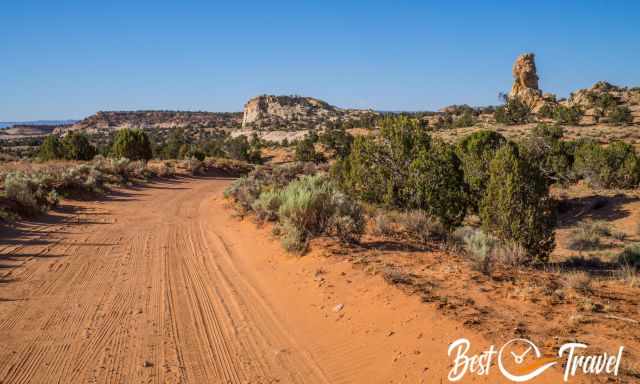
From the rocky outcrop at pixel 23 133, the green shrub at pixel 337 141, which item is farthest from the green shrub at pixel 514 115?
the rocky outcrop at pixel 23 133

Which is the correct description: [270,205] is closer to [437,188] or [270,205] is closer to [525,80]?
[437,188]

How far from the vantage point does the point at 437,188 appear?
13.0m

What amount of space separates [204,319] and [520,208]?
8290 millimetres

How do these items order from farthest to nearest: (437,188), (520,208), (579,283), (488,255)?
1. (437,188)
2. (520,208)
3. (488,255)
4. (579,283)

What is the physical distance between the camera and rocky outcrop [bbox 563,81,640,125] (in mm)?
57859

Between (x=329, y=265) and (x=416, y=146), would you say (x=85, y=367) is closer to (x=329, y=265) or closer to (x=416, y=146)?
(x=329, y=265)

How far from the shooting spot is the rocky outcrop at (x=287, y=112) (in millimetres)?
110750

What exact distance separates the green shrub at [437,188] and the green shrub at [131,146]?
92.7ft

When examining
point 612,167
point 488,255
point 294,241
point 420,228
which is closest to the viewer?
point 488,255

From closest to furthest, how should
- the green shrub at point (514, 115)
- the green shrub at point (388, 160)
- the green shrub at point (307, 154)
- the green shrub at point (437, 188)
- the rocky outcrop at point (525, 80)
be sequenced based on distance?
the green shrub at point (437, 188), the green shrub at point (388, 160), the green shrub at point (307, 154), the green shrub at point (514, 115), the rocky outcrop at point (525, 80)

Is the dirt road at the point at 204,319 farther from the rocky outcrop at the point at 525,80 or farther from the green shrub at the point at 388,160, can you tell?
the rocky outcrop at the point at 525,80

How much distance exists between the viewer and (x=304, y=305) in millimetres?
6273

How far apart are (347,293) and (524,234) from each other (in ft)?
20.5

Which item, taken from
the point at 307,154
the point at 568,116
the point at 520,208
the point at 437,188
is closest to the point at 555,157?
the point at 307,154
